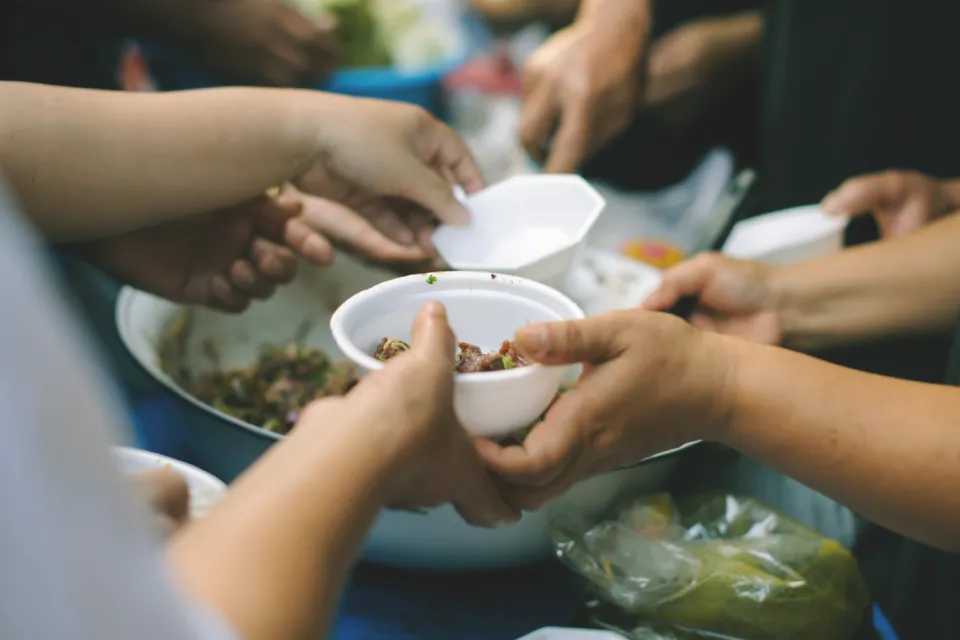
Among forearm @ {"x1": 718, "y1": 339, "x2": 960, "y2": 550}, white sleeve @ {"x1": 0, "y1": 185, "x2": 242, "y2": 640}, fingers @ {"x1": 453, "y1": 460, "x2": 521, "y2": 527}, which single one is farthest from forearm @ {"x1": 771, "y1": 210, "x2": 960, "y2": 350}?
white sleeve @ {"x1": 0, "y1": 185, "x2": 242, "y2": 640}

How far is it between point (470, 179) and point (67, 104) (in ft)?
1.33

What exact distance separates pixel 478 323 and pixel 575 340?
0.09m

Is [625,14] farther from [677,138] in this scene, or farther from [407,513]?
[407,513]

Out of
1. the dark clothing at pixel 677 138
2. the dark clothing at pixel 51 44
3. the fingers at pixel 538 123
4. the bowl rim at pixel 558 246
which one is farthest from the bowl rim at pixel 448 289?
the dark clothing at pixel 677 138

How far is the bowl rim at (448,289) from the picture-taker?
52 centimetres

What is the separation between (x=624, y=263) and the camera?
101cm

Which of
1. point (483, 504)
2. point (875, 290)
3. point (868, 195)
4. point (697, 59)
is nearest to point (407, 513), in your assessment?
point (483, 504)

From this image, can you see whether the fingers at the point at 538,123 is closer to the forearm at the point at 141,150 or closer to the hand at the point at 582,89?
the hand at the point at 582,89

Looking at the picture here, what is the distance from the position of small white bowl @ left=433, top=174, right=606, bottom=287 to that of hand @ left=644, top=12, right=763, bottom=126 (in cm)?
75

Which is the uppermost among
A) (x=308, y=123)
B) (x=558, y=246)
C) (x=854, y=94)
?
(x=854, y=94)

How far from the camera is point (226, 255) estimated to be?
901mm

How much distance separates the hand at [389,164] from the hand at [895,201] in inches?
19.1

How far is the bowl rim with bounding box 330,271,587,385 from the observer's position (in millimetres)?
524

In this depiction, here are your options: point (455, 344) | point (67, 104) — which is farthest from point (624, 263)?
point (67, 104)
